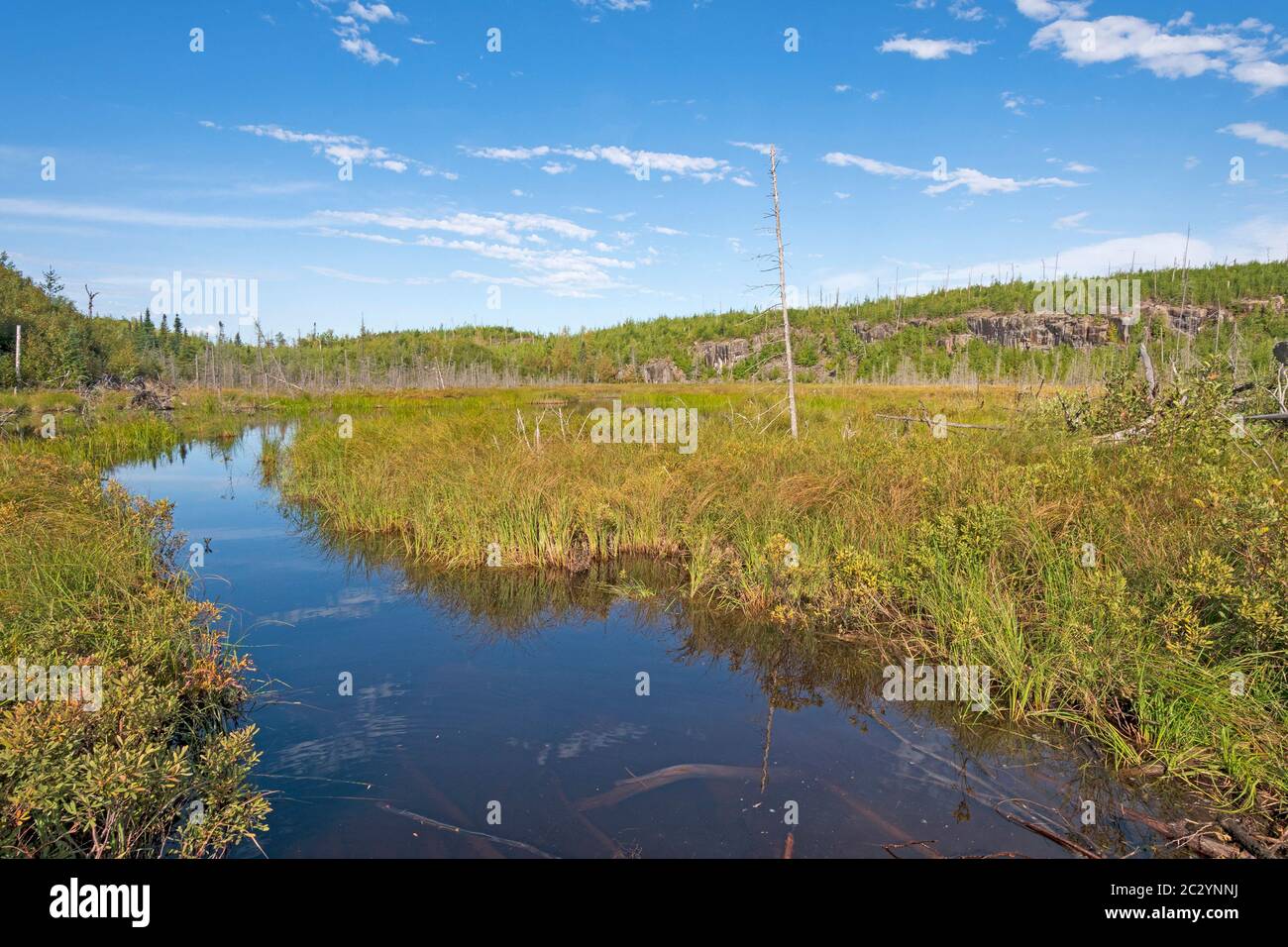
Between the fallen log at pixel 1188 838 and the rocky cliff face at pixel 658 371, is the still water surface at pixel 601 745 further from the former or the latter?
the rocky cliff face at pixel 658 371

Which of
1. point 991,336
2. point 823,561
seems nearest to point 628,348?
point 991,336

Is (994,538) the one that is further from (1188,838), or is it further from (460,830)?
(460,830)

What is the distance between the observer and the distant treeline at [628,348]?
2152 inches

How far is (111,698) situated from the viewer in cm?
438

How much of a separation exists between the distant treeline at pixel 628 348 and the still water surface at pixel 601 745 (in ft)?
142

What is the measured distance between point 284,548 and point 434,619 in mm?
4868

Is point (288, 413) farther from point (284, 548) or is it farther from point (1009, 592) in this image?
point (1009, 592)

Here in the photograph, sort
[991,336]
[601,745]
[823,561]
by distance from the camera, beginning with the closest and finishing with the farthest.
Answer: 1. [601,745]
2. [823,561]
3. [991,336]

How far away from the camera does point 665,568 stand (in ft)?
35.3

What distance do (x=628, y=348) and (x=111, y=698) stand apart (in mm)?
99258

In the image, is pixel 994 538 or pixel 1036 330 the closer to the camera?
pixel 994 538

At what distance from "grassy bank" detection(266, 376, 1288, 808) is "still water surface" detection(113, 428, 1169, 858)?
68 cm

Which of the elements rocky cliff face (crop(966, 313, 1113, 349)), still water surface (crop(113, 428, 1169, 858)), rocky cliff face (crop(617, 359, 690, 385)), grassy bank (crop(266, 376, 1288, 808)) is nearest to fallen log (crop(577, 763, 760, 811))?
still water surface (crop(113, 428, 1169, 858))
